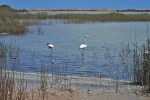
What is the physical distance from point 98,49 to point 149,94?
12.2 metres

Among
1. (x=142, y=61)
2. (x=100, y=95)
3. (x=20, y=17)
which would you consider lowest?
(x=100, y=95)

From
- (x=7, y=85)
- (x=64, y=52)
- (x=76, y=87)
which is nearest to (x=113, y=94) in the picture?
(x=76, y=87)

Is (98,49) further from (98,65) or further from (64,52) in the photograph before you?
(98,65)

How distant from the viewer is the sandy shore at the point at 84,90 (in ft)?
29.4

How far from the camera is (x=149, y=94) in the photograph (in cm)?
940

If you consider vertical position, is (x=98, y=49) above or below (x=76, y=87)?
above

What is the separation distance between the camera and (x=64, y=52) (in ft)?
66.9

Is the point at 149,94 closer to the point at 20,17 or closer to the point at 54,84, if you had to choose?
the point at 54,84

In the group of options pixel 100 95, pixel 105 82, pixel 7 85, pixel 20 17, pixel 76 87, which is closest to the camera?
pixel 7 85

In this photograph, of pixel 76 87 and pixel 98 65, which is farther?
pixel 98 65

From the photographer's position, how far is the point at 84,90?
32.6 ft

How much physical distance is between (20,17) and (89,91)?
38.0 m

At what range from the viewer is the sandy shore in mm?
8963

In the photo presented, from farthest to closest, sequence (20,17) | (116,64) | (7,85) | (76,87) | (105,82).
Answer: (20,17), (116,64), (105,82), (76,87), (7,85)
